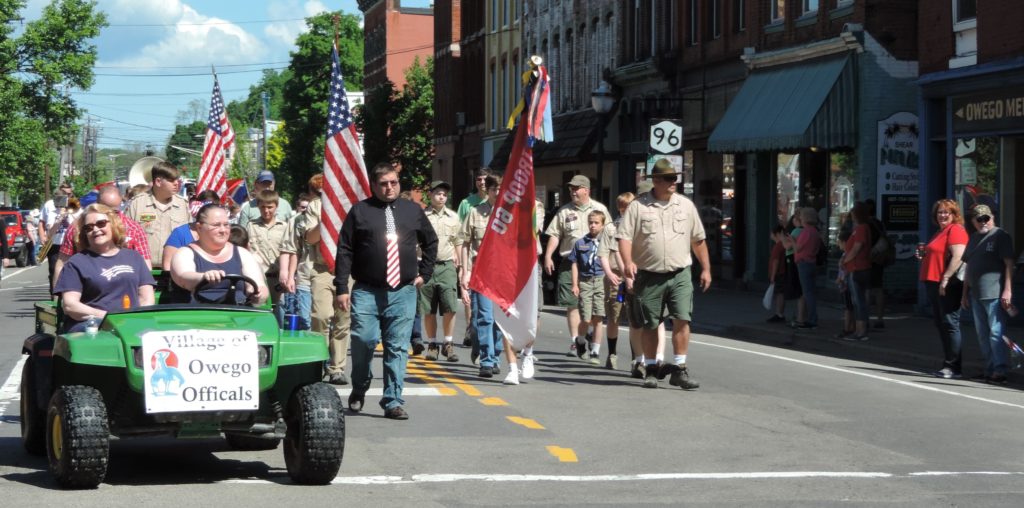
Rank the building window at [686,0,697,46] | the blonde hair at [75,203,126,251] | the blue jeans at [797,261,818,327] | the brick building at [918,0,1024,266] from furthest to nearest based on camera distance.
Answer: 1. the building window at [686,0,697,46]
2. the brick building at [918,0,1024,266]
3. the blue jeans at [797,261,818,327]
4. the blonde hair at [75,203,126,251]

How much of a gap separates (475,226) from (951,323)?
15.7 ft

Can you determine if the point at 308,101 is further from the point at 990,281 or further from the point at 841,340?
the point at 990,281

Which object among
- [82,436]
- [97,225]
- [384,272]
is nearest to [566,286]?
[384,272]

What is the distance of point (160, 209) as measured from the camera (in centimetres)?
1468

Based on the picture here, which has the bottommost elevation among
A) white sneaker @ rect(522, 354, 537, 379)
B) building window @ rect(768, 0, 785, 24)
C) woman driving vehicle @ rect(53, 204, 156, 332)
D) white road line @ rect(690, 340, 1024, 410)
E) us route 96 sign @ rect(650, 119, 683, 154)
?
white road line @ rect(690, 340, 1024, 410)

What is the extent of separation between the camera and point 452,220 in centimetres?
1623

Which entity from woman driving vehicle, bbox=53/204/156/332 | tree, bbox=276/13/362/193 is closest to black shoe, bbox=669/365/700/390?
woman driving vehicle, bbox=53/204/156/332

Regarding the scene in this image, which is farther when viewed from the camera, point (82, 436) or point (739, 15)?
point (739, 15)

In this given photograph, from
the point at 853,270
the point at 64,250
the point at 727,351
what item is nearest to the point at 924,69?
the point at 853,270

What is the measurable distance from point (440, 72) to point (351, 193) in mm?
50553

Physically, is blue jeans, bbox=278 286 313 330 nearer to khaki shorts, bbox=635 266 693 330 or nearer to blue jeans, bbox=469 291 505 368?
blue jeans, bbox=469 291 505 368

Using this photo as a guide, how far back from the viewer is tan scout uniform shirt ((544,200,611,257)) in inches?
625

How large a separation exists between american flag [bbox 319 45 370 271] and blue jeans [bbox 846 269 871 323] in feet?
24.3

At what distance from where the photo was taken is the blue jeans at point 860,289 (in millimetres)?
19438
